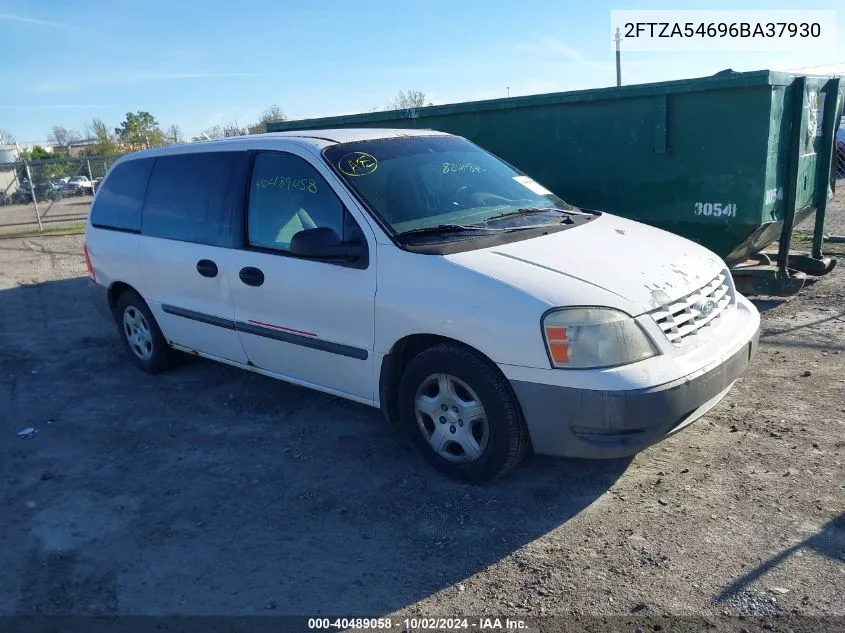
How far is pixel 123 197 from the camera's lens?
233 inches

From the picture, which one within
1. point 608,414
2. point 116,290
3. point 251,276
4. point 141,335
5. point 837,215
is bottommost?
point 837,215

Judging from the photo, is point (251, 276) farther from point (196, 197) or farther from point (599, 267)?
point (599, 267)

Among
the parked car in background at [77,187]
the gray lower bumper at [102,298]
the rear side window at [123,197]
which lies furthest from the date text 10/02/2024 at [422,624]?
the parked car in background at [77,187]

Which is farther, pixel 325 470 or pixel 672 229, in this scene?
pixel 672 229

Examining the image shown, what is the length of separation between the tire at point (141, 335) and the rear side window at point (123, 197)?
1.98ft

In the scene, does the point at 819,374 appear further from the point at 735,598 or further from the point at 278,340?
the point at 278,340

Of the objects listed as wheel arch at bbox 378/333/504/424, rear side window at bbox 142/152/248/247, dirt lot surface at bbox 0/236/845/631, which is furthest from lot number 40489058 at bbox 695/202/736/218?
rear side window at bbox 142/152/248/247

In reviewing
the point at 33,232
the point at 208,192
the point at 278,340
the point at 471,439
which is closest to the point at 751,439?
the point at 471,439

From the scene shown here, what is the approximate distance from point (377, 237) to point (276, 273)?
0.81 meters

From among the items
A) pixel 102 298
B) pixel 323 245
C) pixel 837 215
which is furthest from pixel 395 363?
pixel 837 215

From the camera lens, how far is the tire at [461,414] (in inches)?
139

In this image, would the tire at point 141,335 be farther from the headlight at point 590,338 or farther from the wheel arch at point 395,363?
the headlight at point 590,338

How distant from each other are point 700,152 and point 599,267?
3458 millimetres

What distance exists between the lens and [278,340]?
4582 millimetres
